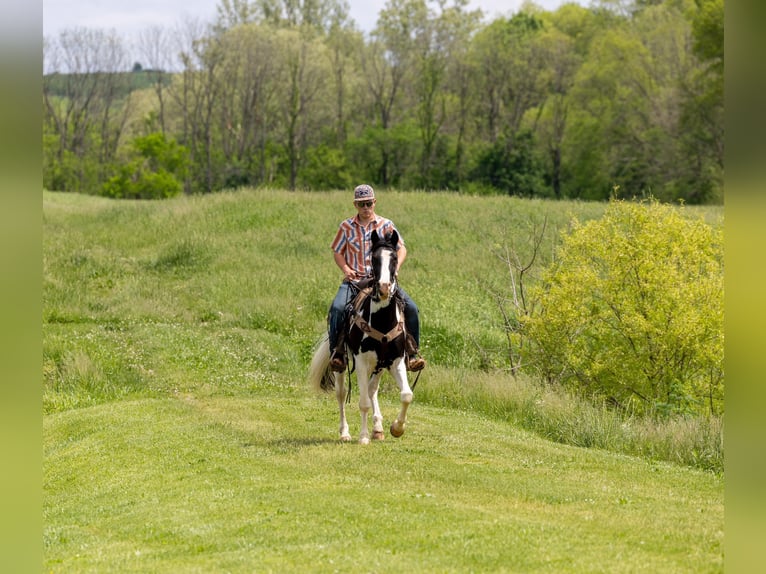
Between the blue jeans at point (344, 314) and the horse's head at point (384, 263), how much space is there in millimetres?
1032

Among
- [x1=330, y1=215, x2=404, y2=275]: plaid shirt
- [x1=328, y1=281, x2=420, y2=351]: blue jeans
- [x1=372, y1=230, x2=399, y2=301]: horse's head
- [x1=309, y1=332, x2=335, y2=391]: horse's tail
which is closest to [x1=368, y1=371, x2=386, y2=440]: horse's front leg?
[x1=328, y1=281, x2=420, y2=351]: blue jeans

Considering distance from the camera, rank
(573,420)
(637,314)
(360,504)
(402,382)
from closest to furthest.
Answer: (360,504) < (402,382) < (573,420) < (637,314)

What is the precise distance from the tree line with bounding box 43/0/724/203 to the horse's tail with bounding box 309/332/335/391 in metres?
62.3

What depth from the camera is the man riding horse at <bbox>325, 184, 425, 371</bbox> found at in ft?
47.6

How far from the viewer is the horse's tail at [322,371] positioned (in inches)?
625

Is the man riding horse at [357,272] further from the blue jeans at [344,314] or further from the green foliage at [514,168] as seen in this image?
the green foliage at [514,168]

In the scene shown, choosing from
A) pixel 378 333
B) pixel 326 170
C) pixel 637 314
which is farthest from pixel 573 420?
pixel 326 170

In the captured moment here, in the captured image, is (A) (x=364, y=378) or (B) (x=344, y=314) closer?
(A) (x=364, y=378)

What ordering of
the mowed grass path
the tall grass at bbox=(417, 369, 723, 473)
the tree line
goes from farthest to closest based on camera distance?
the tree line, the tall grass at bbox=(417, 369, 723, 473), the mowed grass path

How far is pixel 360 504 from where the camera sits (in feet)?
36.0

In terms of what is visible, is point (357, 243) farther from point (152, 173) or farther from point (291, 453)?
point (152, 173)

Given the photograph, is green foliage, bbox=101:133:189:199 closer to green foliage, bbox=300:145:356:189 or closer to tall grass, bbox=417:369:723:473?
green foliage, bbox=300:145:356:189

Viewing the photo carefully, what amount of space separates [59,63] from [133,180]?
18.2 meters

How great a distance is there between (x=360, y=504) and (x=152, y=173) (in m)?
78.9
